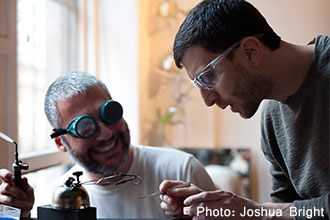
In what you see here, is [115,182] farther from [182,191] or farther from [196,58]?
[196,58]

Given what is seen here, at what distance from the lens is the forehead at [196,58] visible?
1.16 meters

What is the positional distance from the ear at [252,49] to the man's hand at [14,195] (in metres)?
0.69

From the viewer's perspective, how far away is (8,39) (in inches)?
70.7

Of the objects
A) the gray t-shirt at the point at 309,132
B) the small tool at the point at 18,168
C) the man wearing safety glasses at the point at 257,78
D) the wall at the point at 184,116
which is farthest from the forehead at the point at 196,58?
the wall at the point at 184,116

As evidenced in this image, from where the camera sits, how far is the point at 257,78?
1.18m

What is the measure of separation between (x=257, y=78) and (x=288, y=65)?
9 cm

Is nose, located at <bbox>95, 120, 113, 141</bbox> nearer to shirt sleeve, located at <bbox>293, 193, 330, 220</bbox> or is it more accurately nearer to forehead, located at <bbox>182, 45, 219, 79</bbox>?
forehead, located at <bbox>182, 45, 219, 79</bbox>

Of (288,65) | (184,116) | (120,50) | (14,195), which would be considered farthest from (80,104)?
(184,116)

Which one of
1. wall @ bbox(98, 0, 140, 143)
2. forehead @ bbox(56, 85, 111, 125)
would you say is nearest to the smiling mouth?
forehead @ bbox(56, 85, 111, 125)

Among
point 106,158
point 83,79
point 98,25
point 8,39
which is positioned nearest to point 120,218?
point 106,158

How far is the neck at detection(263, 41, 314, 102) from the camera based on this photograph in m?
1.17

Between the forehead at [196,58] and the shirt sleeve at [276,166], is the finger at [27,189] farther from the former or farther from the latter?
the shirt sleeve at [276,166]

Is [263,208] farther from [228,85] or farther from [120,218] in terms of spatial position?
[120,218]

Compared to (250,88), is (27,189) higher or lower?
lower
